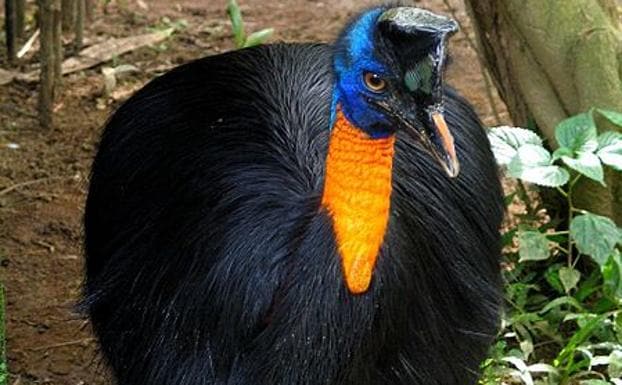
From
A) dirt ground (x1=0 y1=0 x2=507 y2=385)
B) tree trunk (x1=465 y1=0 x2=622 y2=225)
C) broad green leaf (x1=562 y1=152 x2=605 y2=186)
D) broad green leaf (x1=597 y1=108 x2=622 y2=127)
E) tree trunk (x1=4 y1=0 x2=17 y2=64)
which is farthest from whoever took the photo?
tree trunk (x1=4 y1=0 x2=17 y2=64)

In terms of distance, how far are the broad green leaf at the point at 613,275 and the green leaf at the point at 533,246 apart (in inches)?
5.9

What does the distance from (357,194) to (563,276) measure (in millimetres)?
1367

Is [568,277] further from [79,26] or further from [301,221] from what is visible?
[79,26]

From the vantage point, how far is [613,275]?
10.9ft

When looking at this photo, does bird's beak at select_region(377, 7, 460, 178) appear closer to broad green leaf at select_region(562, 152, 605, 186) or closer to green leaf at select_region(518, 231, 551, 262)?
broad green leaf at select_region(562, 152, 605, 186)

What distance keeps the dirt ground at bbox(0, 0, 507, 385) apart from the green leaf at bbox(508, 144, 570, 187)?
28 cm

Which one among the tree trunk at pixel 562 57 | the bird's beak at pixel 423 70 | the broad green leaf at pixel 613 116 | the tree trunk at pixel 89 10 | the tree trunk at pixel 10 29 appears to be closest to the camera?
the bird's beak at pixel 423 70

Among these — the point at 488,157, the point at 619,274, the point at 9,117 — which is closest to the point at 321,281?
the point at 488,157

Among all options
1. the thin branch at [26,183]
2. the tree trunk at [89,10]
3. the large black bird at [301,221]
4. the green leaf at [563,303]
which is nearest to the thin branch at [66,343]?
the large black bird at [301,221]

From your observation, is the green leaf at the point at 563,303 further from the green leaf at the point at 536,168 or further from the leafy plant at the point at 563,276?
the green leaf at the point at 536,168

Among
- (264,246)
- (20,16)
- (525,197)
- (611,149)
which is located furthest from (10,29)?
(264,246)

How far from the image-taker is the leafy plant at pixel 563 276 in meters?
3.17

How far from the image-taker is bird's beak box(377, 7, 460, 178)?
1.99 meters

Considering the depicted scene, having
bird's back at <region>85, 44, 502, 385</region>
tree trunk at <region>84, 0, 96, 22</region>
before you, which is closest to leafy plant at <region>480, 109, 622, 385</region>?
bird's back at <region>85, 44, 502, 385</region>
